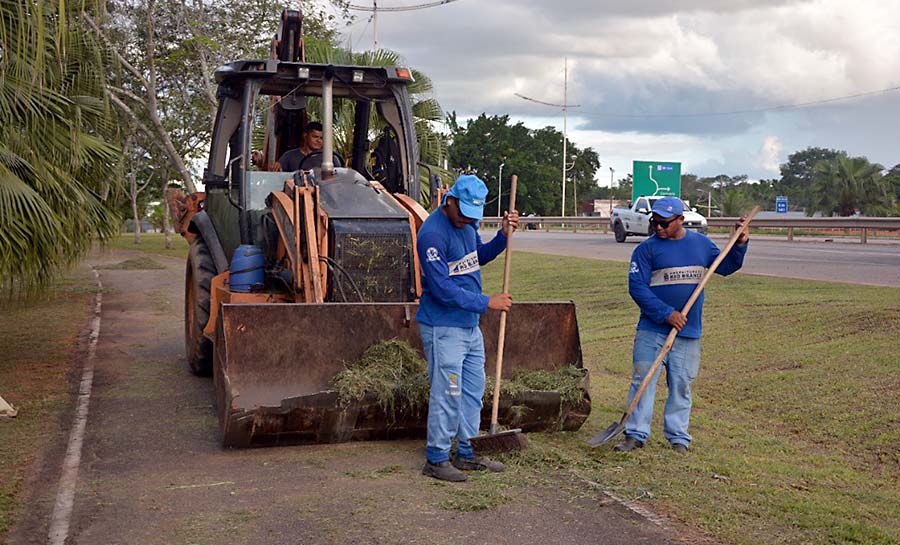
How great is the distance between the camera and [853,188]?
182 ft

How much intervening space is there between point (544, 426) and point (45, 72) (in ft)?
21.4

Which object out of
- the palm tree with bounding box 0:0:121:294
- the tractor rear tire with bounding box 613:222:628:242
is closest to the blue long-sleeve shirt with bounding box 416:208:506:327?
the palm tree with bounding box 0:0:121:294

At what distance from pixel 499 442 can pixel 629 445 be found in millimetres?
986

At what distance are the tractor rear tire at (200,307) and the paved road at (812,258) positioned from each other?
31.9 feet

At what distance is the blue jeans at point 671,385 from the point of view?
7129 mm

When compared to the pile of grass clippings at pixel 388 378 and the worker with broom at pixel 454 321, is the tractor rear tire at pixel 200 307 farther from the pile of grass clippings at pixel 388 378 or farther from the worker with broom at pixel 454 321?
the worker with broom at pixel 454 321

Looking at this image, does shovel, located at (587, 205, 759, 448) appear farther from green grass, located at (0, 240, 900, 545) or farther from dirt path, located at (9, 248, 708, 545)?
dirt path, located at (9, 248, 708, 545)

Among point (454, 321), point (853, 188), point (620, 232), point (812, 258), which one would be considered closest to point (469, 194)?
point (454, 321)

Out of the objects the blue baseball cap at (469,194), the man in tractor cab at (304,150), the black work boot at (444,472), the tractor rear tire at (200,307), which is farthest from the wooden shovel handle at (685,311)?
the tractor rear tire at (200,307)

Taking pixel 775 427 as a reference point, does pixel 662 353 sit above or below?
above

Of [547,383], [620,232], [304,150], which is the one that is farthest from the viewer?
[620,232]

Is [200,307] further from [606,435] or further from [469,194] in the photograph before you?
[606,435]

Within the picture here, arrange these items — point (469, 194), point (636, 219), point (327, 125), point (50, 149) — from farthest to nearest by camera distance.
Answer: point (636, 219), point (50, 149), point (327, 125), point (469, 194)

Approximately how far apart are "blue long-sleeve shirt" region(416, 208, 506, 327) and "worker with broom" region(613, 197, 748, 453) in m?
1.24
